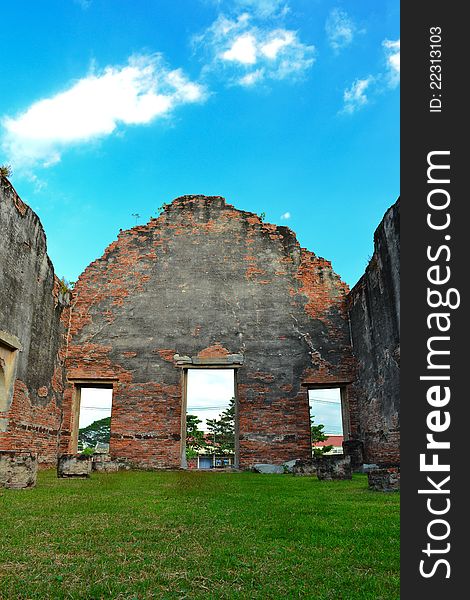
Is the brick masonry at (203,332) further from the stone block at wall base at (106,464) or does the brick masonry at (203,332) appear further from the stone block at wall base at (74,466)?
the stone block at wall base at (74,466)

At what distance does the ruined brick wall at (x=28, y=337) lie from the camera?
9.78 metres

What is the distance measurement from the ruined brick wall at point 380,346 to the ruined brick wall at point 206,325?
3.26 feet

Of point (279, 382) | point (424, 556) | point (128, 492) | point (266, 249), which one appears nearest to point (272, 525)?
point (424, 556)

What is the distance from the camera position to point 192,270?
13984 millimetres

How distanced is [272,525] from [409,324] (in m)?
2.56

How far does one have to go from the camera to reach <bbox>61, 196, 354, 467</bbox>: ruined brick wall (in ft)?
41.2

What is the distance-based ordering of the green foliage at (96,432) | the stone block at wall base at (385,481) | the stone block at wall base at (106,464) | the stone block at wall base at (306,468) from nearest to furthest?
the stone block at wall base at (385,481) < the stone block at wall base at (306,468) < the stone block at wall base at (106,464) < the green foliage at (96,432)

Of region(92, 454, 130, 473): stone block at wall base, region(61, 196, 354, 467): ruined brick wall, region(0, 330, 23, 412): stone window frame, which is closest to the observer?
region(0, 330, 23, 412): stone window frame

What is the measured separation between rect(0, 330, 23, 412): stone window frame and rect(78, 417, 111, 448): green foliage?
96.2 ft

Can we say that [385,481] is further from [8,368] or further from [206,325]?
[206,325]

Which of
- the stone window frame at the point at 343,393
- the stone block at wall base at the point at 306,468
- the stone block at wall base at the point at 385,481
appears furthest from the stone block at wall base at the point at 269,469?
the stone block at wall base at the point at 385,481

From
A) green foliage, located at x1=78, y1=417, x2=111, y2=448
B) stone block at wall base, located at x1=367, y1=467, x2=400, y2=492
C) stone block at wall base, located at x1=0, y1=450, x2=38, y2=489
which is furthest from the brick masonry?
green foliage, located at x1=78, y1=417, x2=111, y2=448

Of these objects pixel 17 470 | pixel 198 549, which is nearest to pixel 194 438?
pixel 17 470

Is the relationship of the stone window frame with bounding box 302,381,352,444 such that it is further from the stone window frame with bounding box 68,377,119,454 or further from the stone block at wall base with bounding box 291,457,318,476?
the stone window frame with bounding box 68,377,119,454
